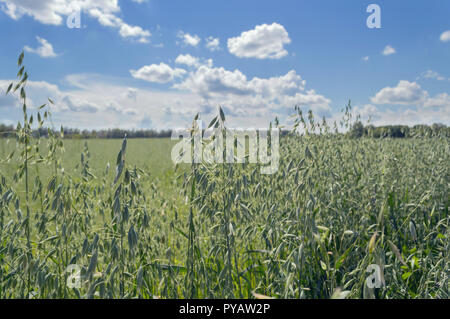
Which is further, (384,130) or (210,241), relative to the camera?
(384,130)

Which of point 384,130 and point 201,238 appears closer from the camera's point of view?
point 201,238

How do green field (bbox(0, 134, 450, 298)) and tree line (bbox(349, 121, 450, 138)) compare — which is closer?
green field (bbox(0, 134, 450, 298))

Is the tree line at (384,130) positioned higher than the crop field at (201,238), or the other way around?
the tree line at (384,130)

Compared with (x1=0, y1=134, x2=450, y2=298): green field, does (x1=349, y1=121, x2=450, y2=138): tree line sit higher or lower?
higher

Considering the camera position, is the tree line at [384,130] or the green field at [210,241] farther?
the tree line at [384,130]

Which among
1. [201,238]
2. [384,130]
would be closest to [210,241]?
[201,238]

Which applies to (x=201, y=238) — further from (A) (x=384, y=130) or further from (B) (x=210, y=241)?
(A) (x=384, y=130)

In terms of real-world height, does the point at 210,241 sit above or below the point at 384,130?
below

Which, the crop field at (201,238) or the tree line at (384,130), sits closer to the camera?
the crop field at (201,238)

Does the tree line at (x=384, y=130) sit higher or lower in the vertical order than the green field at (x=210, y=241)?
higher

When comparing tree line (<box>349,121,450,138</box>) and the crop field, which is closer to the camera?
the crop field

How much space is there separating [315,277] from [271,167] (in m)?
0.80
